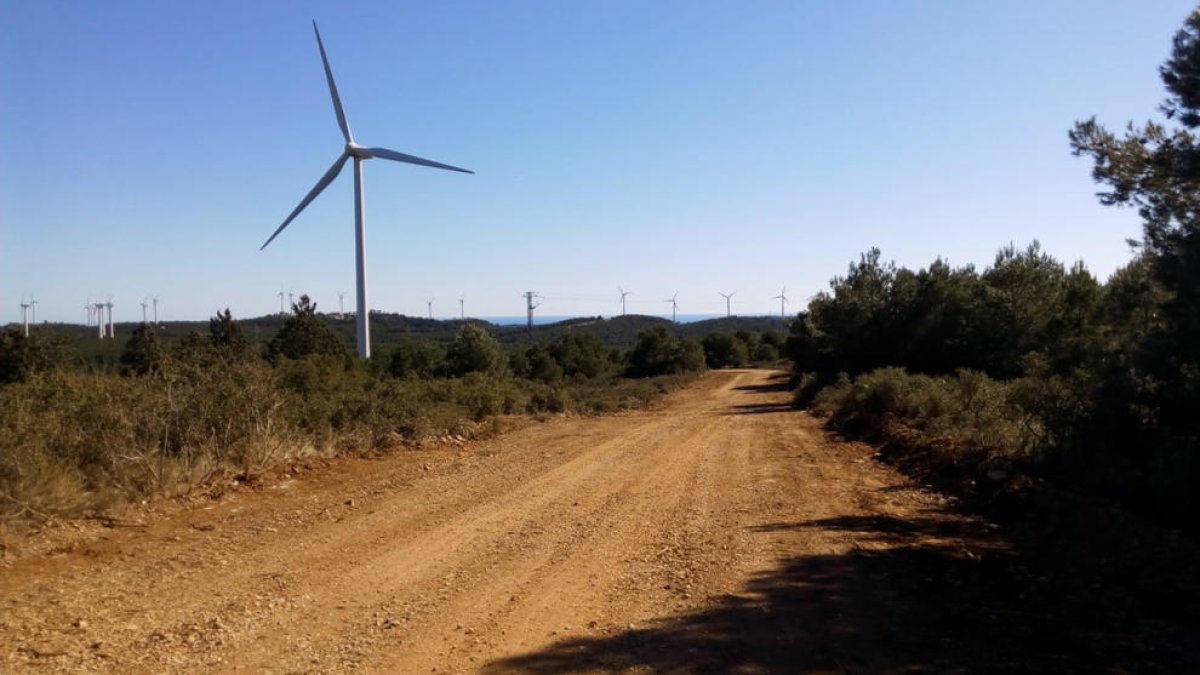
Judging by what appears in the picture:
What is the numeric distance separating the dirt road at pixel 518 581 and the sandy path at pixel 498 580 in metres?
0.03

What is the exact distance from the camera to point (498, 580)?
7.70 meters

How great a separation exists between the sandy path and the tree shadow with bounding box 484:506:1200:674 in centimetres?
3

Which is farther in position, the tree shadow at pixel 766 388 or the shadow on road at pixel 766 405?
the tree shadow at pixel 766 388

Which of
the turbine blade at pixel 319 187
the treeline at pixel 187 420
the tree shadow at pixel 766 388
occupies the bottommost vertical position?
the tree shadow at pixel 766 388

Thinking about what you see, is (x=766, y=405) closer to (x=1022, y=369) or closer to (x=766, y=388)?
(x=1022, y=369)

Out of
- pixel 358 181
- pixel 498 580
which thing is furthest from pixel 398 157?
pixel 498 580

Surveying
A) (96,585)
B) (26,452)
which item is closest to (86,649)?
(96,585)

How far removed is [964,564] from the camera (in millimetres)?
8180

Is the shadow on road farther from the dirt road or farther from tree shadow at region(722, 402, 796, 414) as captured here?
the dirt road

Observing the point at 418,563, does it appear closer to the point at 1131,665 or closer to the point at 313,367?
the point at 1131,665

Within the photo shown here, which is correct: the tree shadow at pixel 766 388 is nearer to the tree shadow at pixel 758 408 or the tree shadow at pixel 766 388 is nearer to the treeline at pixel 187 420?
the tree shadow at pixel 758 408

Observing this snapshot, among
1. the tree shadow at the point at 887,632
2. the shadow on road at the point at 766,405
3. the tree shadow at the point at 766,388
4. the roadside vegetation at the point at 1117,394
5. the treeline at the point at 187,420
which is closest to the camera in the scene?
the tree shadow at the point at 887,632

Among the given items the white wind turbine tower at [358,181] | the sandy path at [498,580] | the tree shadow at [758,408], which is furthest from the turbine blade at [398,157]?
the sandy path at [498,580]

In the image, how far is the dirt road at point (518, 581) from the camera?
584 cm
